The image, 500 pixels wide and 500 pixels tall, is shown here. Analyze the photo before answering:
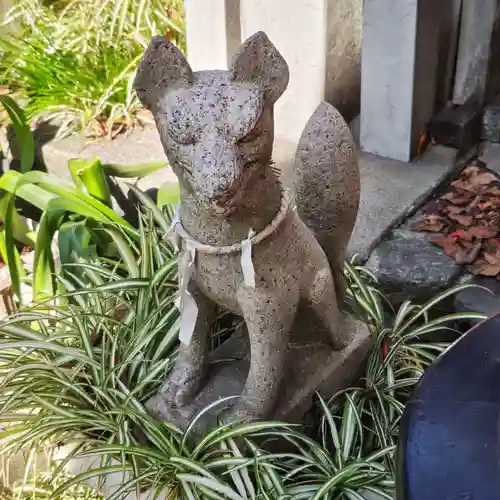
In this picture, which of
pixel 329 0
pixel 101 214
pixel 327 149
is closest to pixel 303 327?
pixel 327 149

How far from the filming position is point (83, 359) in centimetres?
169

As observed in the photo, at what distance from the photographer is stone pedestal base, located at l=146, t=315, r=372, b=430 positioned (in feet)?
5.00

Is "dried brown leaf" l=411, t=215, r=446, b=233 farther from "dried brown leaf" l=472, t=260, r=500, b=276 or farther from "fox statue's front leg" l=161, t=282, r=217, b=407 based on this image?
"fox statue's front leg" l=161, t=282, r=217, b=407

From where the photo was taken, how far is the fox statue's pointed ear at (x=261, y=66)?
1.17 metres

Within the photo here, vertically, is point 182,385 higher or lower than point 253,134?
lower

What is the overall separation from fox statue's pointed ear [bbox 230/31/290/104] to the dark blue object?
0.50 meters

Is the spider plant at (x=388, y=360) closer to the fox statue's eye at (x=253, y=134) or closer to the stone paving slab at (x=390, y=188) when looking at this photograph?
the stone paving slab at (x=390, y=188)

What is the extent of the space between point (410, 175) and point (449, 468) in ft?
5.82

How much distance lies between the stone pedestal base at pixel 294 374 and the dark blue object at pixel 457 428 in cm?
66

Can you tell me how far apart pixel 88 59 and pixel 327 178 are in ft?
6.24

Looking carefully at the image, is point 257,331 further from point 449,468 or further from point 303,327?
point 449,468

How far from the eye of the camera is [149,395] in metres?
1.64

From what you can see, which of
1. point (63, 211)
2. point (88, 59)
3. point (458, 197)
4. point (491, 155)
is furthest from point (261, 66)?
point (88, 59)

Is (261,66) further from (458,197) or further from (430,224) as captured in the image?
(458,197)
